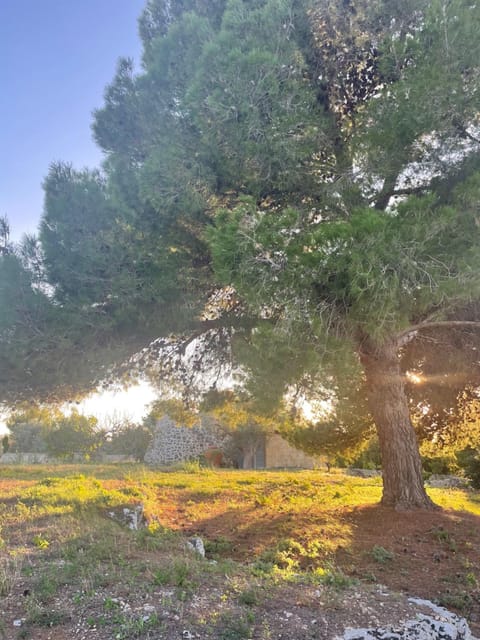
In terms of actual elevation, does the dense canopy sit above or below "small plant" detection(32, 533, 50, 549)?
above

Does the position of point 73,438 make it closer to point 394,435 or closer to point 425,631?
point 394,435

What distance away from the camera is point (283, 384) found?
7.45 metres

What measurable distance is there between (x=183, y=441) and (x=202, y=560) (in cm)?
1908

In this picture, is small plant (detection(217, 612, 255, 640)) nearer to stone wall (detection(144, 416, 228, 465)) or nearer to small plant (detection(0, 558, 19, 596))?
small plant (detection(0, 558, 19, 596))

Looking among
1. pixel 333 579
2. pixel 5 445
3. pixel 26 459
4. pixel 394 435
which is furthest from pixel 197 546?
pixel 5 445

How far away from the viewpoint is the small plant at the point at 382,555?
177 inches

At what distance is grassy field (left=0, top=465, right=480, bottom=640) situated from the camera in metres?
2.62

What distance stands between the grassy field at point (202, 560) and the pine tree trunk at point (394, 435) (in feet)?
1.19

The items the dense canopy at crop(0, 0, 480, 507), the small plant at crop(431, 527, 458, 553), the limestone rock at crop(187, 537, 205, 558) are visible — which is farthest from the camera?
the small plant at crop(431, 527, 458, 553)

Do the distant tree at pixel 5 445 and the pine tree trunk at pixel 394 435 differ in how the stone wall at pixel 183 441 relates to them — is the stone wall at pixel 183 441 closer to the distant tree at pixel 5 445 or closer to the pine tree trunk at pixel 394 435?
the distant tree at pixel 5 445

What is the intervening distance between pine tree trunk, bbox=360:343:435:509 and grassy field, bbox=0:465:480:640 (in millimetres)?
363

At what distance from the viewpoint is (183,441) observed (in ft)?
73.7

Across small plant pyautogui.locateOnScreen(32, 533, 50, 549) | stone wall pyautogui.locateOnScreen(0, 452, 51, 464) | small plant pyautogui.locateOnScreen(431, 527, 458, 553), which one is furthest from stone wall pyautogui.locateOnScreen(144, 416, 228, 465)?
small plant pyautogui.locateOnScreen(32, 533, 50, 549)

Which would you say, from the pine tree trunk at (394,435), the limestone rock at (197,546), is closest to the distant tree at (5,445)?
the pine tree trunk at (394,435)
